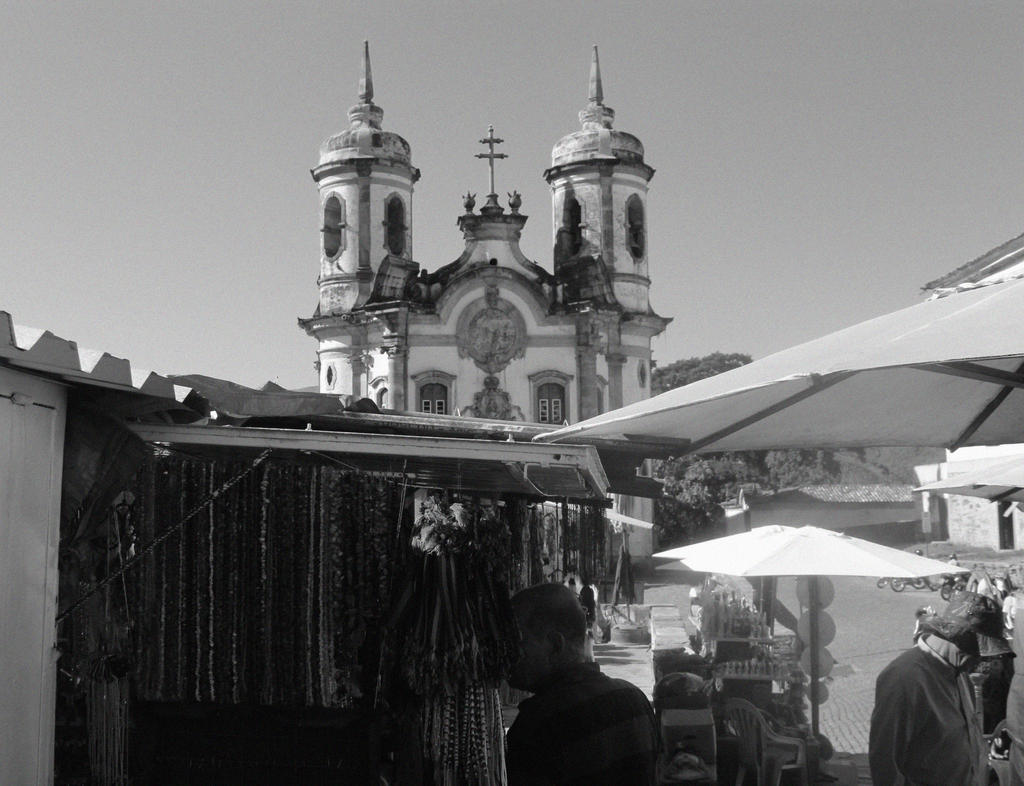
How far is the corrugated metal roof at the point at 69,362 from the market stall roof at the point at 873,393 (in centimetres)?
151

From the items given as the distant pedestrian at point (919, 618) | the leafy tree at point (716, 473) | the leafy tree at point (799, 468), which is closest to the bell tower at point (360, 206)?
the leafy tree at point (716, 473)

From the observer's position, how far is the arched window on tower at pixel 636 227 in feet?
121

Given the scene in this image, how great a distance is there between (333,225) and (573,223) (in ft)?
25.7

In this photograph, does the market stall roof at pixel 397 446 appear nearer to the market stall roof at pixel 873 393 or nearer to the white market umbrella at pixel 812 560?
the market stall roof at pixel 873 393

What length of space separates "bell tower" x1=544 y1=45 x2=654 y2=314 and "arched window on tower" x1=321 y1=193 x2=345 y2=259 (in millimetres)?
6919

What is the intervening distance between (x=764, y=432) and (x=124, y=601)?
9.30 ft

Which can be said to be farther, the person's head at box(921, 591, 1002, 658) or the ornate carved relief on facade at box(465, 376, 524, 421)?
the ornate carved relief on facade at box(465, 376, 524, 421)

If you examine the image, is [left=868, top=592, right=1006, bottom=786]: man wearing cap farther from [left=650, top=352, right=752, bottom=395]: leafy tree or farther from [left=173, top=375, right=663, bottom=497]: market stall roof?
[left=650, top=352, right=752, bottom=395]: leafy tree

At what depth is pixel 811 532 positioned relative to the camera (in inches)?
366

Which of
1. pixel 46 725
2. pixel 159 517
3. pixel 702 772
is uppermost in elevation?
pixel 159 517

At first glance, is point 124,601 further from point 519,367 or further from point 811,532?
point 519,367

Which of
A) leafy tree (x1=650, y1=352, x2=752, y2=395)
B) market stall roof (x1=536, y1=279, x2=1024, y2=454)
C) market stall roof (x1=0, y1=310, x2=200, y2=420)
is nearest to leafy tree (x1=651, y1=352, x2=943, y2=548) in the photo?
leafy tree (x1=650, y1=352, x2=752, y2=395)

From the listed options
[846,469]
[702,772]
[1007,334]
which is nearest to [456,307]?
[702,772]

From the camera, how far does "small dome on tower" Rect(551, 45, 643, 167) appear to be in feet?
120
